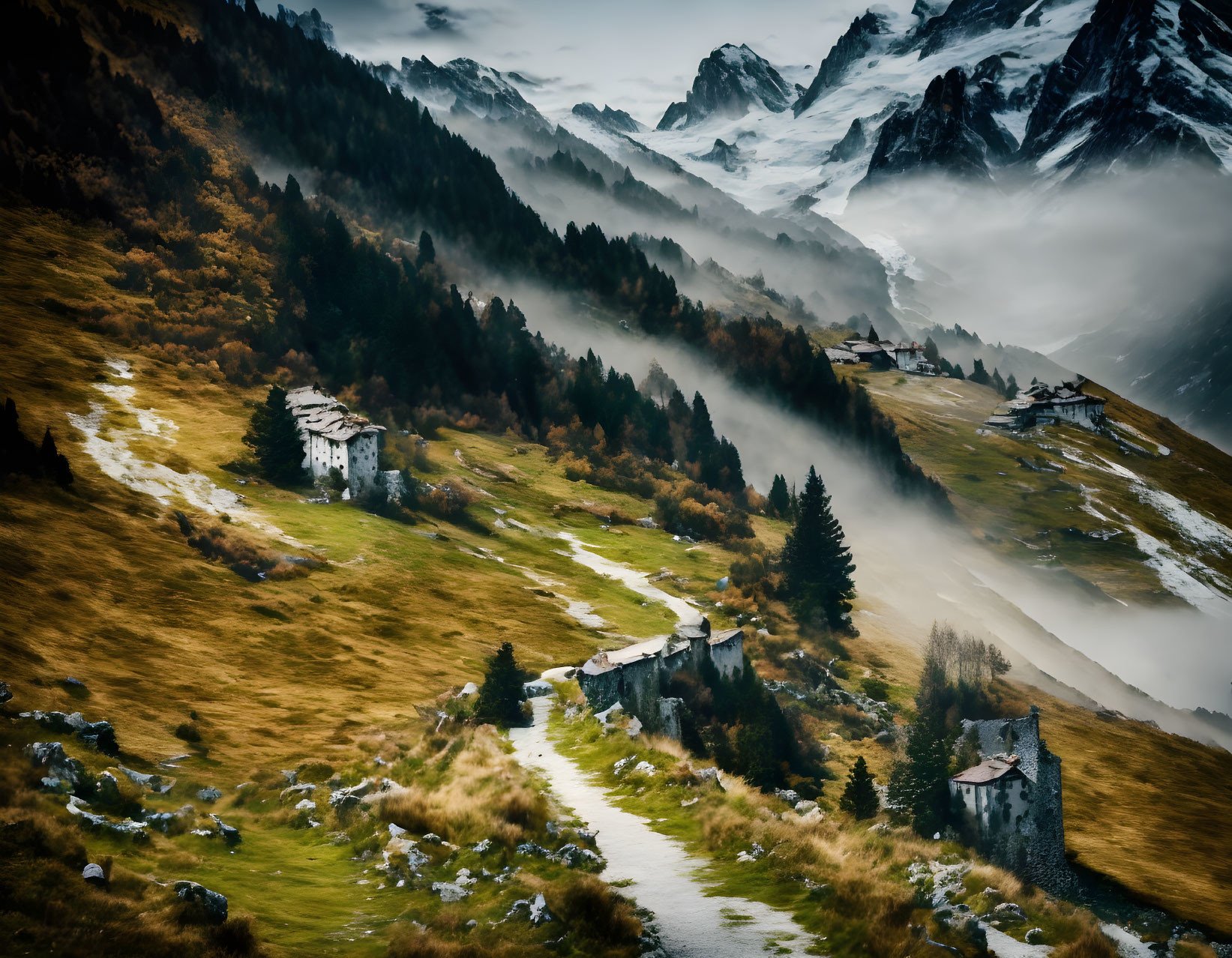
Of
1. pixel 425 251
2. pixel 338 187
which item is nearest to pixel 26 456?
pixel 425 251

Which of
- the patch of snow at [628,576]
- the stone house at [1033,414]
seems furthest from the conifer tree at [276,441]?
the stone house at [1033,414]

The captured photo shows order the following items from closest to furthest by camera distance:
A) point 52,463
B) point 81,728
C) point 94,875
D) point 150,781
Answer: point 94,875 < point 81,728 < point 150,781 < point 52,463

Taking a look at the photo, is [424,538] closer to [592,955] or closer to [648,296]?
[592,955]

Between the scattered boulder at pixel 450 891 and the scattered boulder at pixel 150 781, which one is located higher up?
the scattered boulder at pixel 450 891

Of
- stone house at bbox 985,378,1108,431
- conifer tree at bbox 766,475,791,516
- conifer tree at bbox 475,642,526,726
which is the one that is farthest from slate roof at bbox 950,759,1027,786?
stone house at bbox 985,378,1108,431

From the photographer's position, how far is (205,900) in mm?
15984

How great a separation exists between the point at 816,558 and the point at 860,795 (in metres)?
45.2

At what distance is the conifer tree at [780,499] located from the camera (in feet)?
378

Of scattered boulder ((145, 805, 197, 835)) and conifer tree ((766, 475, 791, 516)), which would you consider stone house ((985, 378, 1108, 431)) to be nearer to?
conifer tree ((766, 475, 791, 516))

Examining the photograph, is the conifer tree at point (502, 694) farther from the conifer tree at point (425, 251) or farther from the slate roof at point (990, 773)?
the conifer tree at point (425, 251)

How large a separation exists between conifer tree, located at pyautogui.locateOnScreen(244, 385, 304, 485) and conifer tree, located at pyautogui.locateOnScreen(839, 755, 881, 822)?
52.9m

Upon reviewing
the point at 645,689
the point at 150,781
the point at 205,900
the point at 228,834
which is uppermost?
the point at 645,689

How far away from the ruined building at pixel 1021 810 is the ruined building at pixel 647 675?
13.4 meters

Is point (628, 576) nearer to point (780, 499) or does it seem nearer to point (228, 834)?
point (780, 499)
